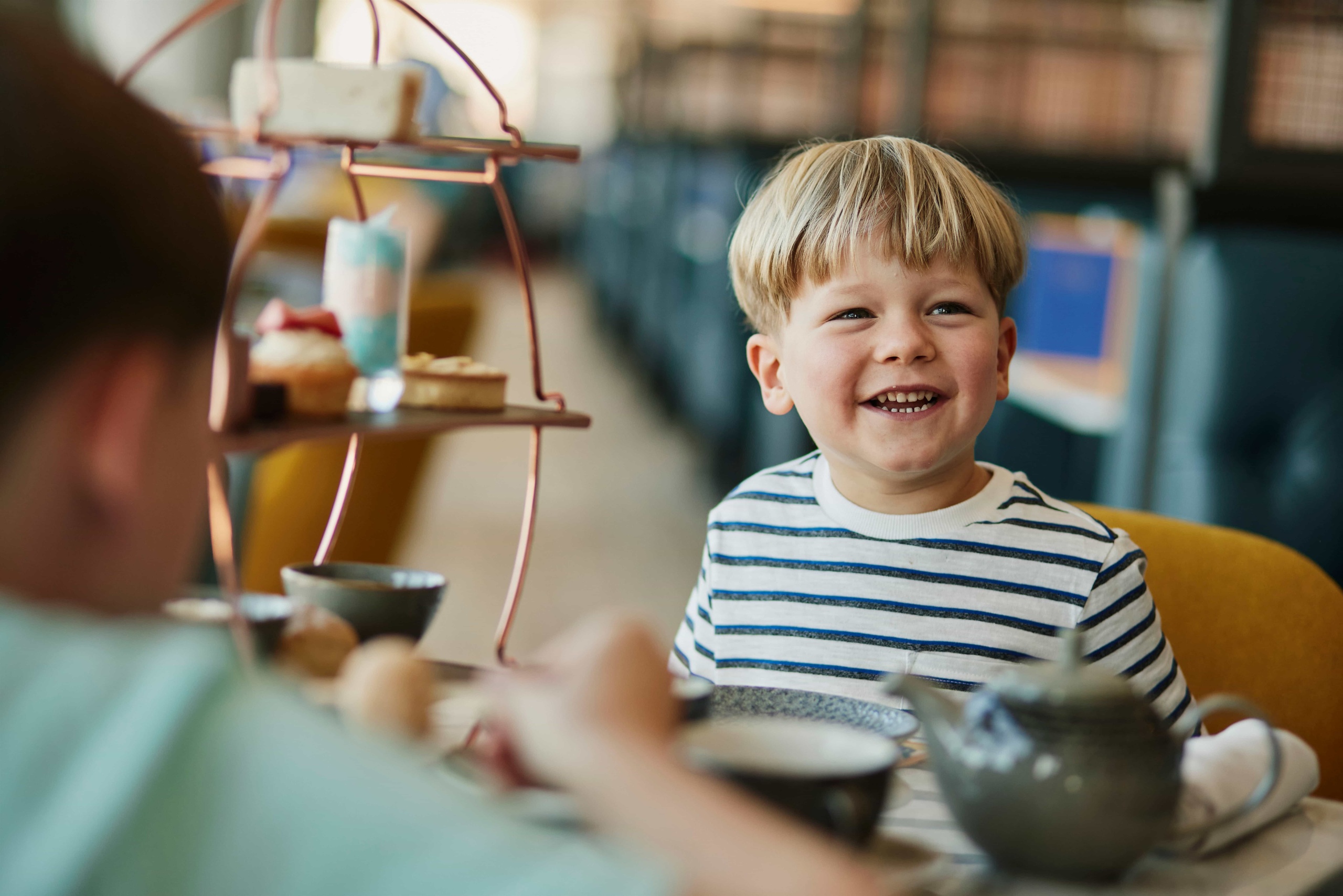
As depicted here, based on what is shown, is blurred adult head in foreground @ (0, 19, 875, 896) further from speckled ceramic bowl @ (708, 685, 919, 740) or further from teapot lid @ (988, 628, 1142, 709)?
speckled ceramic bowl @ (708, 685, 919, 740)

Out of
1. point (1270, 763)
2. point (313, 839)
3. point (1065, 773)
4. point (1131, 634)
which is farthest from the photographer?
point (1131, 634)

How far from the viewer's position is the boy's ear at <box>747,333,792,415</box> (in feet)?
4.87

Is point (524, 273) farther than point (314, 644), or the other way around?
point (524, 273)

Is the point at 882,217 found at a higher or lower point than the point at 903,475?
higher

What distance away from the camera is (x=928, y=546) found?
137 cm

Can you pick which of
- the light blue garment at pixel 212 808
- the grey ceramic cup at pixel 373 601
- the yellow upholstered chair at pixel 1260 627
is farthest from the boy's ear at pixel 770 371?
the light blue garment at pixel 212 808

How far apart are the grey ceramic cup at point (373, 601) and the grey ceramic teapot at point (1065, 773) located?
1.48ft

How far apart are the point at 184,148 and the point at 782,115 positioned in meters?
8.76

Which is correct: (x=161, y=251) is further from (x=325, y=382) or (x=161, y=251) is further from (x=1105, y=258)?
(x=1105, y=258)

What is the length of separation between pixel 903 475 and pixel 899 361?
0.12m

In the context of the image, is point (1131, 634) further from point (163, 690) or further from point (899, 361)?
point (163, 690)

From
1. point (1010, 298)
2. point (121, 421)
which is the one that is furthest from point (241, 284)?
point (1010, 298)

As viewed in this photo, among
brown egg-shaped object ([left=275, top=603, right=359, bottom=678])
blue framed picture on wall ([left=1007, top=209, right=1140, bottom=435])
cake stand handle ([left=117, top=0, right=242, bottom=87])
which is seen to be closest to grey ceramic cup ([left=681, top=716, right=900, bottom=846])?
brown egg-shaped object ([left=275, top=603, right=359, bottom=678])

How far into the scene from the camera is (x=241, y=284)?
35.7 inches
